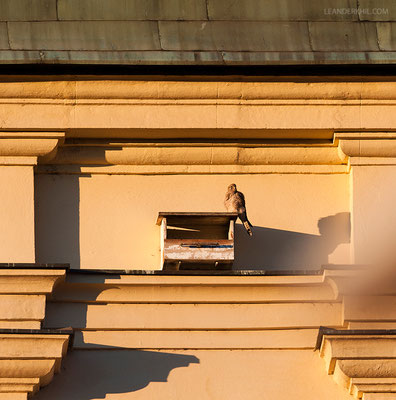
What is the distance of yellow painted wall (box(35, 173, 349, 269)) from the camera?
1634 cm

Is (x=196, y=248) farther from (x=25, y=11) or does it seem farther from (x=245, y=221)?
(x=25, y=11)

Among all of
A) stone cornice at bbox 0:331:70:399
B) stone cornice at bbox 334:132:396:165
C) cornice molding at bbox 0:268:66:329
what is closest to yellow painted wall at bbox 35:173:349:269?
stone cornice at bbox 334:132:396:165

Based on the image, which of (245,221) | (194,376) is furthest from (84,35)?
(194,376)

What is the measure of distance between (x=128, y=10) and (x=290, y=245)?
2.25 metres

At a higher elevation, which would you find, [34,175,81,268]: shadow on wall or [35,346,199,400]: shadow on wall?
[34,175,81,268]: shadow on wall

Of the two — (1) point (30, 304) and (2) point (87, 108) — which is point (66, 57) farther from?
(1) point (30, 304)

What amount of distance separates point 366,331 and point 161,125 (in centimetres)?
243

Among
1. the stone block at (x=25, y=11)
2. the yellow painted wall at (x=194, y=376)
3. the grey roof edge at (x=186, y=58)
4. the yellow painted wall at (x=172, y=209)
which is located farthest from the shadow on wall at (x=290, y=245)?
the stone block at (x=25, y=11)

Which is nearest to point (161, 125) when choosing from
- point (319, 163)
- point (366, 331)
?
point (319, 163)

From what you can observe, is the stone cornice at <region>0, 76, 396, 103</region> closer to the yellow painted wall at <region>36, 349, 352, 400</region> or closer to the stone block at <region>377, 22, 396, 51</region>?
the stone block at <region>377, 22, 396, 51</region>

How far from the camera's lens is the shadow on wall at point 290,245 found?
53.7ft

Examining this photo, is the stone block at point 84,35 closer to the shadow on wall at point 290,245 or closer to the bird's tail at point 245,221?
the bird's tail at point 245,221

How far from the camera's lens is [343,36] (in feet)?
54.5

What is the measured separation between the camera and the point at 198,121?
16.5 m
